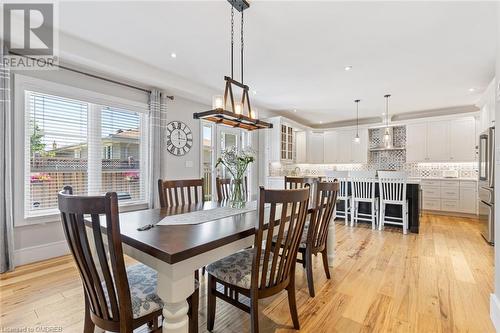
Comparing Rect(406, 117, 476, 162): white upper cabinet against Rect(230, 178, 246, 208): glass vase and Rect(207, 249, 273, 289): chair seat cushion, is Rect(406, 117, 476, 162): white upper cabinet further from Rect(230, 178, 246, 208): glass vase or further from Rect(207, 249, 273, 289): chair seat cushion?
Rect(207, 249, 273, 289): chair seat cushion

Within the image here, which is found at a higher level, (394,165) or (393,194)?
(394,165)

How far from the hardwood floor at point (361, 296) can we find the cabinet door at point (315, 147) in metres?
4.47

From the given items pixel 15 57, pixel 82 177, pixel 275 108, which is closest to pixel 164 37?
pixel 15 57

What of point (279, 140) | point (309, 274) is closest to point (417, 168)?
point (279, 140)

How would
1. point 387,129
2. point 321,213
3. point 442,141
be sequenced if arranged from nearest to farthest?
point 321,213
point 442,141
point 387,129

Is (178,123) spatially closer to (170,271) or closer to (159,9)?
(159,9)

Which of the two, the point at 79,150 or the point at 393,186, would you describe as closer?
the point at 79,150

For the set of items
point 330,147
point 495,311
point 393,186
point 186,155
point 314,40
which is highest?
point 314,40

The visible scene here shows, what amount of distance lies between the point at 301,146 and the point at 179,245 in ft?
21.0

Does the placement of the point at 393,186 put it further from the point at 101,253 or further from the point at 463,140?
the point at 101,253

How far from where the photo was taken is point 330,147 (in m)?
7.34

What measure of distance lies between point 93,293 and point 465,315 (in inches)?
102

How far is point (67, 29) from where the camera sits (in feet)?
8.34

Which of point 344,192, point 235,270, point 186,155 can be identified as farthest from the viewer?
point 344,192
